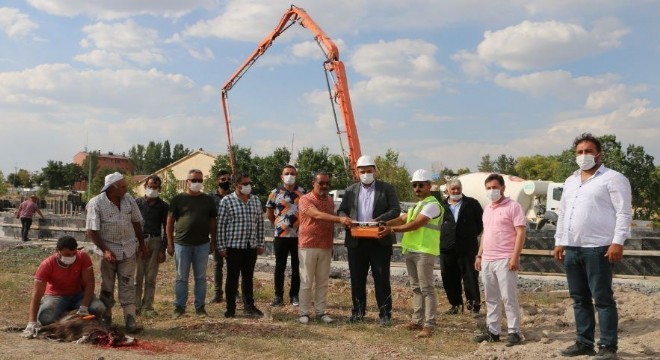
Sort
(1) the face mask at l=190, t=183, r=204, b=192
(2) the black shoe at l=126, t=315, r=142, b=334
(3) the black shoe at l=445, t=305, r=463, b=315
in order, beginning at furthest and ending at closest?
(3) the black shoe at l=445, t=305, r=463, b=315 → (1) the face mask at l=190, t=183, r=204, b=192 → (2) the black shoe at l=126, t=315, r=142, b=334

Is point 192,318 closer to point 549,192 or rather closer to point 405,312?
point 405,312

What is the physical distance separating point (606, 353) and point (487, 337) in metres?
1.41

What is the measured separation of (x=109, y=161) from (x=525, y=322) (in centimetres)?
13939

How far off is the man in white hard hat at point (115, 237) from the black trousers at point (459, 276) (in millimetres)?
3898

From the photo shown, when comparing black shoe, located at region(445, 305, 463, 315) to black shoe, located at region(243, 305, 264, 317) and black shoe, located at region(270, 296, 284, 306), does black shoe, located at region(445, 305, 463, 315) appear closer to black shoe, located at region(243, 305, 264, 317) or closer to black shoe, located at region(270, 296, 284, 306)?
black shoe, located at region(270, 296, 284, 306)

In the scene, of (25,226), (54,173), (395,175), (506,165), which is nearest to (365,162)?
(25,226)

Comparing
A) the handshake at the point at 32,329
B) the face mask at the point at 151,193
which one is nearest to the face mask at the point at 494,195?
the face mask at the point at 151,193

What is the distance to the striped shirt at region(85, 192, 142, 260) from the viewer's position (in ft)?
21.8

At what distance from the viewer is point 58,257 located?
6609 millimetres

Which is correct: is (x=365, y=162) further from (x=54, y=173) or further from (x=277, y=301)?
(x=54, y=173)

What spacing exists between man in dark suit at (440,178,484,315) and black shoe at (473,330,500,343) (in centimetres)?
164

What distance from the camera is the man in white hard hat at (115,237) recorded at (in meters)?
6.70

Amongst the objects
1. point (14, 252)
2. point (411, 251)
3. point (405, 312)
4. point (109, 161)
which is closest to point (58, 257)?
point (411, 251)

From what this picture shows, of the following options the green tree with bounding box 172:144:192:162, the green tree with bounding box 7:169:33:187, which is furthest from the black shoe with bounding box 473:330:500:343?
the green tree with bounding box 172:144:192:162
